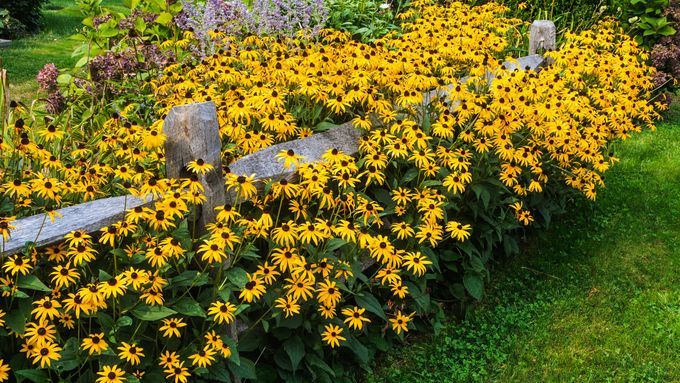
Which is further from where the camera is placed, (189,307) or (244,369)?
(244,369)

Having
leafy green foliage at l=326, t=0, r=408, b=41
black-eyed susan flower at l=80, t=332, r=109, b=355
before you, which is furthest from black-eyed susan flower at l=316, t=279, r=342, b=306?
leafy green foliage at l=326, t=0, r=408, b=41

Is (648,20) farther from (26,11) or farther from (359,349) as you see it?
(26,11)

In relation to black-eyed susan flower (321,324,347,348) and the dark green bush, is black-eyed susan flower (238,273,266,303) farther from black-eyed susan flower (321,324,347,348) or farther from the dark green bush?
the dark green bush

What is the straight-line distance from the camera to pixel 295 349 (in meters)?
3.00

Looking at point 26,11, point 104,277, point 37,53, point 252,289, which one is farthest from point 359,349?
point 26,11

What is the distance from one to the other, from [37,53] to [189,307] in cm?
864

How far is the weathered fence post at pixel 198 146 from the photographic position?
2.77m

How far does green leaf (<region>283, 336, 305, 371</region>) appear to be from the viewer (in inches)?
117

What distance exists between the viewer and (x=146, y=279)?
2465mm

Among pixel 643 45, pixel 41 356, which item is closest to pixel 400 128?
pixel 41 356

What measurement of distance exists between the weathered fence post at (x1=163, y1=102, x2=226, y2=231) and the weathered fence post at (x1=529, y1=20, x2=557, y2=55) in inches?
169

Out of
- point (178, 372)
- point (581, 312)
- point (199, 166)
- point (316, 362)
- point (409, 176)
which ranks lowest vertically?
point (581, 312)

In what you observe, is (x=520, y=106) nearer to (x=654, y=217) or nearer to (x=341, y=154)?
(x=341, y=154)

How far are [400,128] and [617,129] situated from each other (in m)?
1.78
